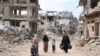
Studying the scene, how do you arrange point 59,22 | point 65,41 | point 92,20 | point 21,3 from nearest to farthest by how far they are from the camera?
point 65,41 < point 92,20 < point 21,3 < point 59,22

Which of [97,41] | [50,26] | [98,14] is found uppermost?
[98,14]

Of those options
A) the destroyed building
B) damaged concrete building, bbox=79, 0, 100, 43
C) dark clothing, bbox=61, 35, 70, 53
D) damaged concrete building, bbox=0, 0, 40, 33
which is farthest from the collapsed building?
dark clothing, bbox=61, 35, 70, 53

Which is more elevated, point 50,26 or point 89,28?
point 89,28

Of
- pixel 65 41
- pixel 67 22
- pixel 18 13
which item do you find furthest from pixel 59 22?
pixel 65 41

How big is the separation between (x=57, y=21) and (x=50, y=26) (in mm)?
6257

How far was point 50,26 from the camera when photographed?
88.7m

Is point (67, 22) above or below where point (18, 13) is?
below

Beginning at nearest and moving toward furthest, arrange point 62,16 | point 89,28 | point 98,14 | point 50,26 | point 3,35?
point 98,14 < point 89,28 < point 3,35 < point 50,26 < point 62,16

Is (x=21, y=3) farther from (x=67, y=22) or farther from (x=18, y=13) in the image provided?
(x=67, y=22)

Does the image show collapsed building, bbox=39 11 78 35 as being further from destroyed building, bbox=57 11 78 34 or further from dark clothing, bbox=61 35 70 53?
dark clothing, bbox=61 35 70 53

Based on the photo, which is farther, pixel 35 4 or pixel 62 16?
pixel 62 16

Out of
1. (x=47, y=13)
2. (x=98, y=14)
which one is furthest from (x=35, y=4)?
(x=98, y=14)

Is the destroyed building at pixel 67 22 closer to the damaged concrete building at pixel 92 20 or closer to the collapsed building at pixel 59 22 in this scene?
the collapsed building at pixel 59 22

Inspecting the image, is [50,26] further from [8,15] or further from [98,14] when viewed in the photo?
[98,14]
